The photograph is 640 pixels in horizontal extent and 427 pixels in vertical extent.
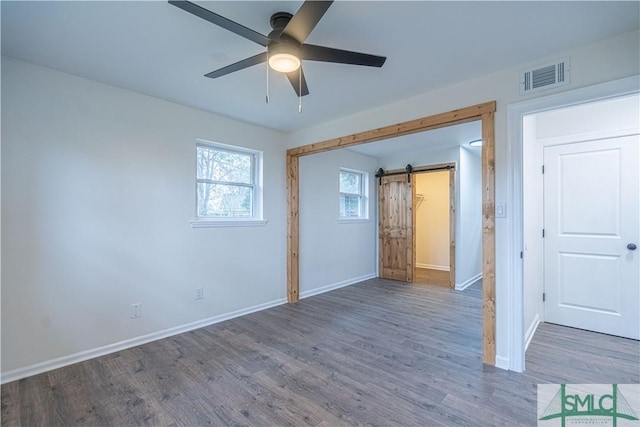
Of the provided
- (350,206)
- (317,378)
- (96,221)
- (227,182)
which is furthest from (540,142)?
(96,221)

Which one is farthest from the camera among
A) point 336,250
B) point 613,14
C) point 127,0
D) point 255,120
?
point 336,250

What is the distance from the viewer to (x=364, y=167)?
6.00 meters

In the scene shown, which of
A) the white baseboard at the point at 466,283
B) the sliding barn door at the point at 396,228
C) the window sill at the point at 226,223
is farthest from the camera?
the sliding barn door at the point at 396,228

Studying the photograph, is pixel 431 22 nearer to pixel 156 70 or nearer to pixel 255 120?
pixel 156 70

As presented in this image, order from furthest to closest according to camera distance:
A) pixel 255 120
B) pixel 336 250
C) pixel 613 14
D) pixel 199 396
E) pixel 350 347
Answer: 1. pixel 336 250
2. pixel 255 120
3. pixel 350 347
4. pixel 199 396
5. pixel 613 14

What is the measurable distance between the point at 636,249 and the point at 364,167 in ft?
13.2

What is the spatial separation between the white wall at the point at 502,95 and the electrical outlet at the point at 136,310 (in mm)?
3175

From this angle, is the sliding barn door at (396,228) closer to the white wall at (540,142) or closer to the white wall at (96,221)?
the white wall at (540,142)

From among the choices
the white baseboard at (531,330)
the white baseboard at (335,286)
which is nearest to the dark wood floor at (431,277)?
the white baseboard at (335,286)

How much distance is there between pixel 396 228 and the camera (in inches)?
234

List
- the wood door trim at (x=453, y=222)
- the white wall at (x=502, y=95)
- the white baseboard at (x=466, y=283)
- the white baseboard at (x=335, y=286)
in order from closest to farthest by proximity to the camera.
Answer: the white wall at (x=502, y=95)
the white baseboard at (x=335, y=286)
the white baseboard at (x=466, y=283)
the wood door trim at (x=453, y=222)

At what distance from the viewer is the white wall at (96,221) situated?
2400mm

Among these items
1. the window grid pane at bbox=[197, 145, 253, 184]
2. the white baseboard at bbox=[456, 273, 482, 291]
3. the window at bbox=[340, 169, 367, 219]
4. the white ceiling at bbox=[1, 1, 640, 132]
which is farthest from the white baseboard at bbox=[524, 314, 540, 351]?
the window grid pane at bbox=[197, 145, 253, 184]

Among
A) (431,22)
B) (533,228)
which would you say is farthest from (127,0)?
(533,228)
